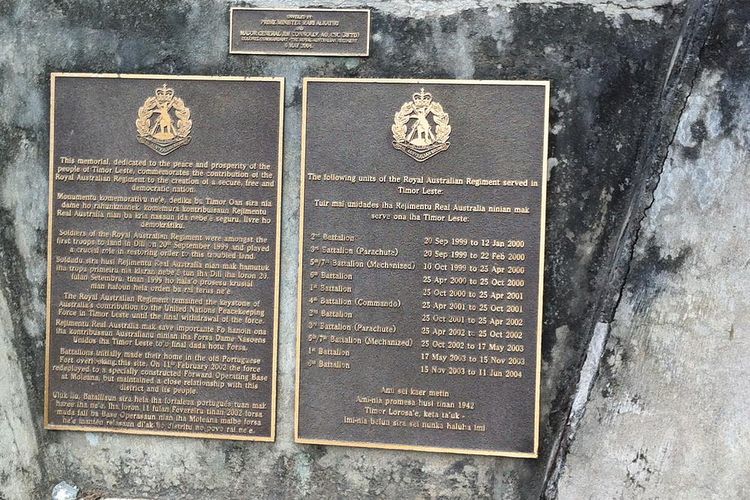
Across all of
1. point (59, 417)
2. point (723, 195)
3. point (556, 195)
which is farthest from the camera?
point (59, 417)

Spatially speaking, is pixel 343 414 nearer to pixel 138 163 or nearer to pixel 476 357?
pixel 476 357

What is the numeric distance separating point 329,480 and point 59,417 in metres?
2.06

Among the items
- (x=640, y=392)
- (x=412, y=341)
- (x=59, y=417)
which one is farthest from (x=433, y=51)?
(x=59, y=417)

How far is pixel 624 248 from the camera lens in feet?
12.5

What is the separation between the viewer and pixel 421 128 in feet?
13.6

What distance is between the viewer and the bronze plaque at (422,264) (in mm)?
4094

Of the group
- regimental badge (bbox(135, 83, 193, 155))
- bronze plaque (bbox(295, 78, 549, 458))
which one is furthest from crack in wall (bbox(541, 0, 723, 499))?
regimental badge (bbox(135, 83, 193, 155))

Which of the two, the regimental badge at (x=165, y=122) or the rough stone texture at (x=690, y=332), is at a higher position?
the regimental badge at (x=165, y=122)

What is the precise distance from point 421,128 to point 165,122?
6.06 ft

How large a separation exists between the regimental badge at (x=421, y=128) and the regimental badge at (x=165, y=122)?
4.99 feet

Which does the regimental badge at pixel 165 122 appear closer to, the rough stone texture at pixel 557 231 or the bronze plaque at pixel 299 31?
the rough stone texture at pixel 557 231

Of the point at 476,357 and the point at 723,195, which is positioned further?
the point at 476,357

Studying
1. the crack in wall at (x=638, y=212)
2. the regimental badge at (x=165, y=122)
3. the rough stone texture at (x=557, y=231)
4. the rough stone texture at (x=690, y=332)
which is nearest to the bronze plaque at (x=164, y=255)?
the regimental badge at (x=165, y=122)

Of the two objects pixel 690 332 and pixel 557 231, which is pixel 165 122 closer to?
pixel 557 231
